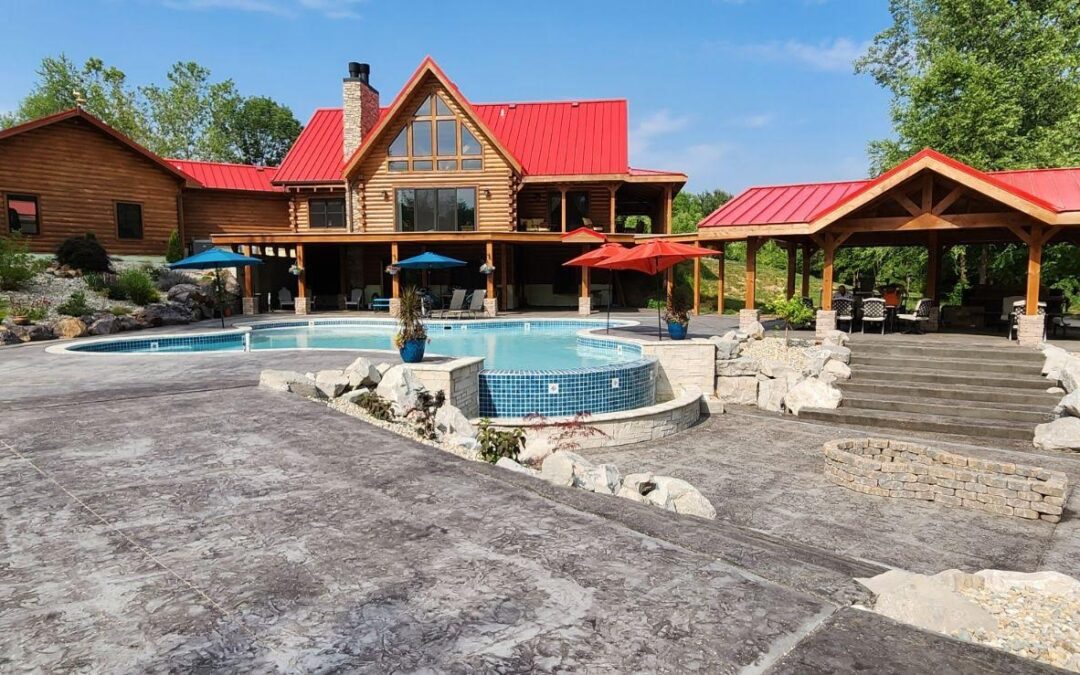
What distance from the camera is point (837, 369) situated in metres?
11.9

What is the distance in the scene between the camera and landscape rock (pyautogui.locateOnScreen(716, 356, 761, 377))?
1254 cm

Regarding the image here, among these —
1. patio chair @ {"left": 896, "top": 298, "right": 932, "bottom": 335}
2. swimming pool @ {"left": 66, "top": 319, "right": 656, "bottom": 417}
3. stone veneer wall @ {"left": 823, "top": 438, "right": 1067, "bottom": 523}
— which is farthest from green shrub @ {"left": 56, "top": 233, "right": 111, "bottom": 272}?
patio chair @ {"left": 896, "top": 298, "right": 932, "bottom": 335}

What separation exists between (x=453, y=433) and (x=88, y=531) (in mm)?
4606

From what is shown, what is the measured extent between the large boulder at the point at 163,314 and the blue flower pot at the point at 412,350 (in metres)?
12.0

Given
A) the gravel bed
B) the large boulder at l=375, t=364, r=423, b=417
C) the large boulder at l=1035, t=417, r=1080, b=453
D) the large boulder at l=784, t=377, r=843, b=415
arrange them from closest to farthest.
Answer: the gravel bed
the large boulder at l=375, t=364, r=423, b=417
the large boulder at l=1035, t=417, r=1080, b=453
the large boulder at l=784, t=377, r=843, b=415

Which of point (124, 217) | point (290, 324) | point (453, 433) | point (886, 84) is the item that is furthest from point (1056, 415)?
point (886, 84)

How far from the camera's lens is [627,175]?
23094mm

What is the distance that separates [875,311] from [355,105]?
20.7 metres

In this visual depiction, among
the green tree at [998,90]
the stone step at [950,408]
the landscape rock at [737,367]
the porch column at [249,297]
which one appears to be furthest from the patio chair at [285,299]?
the green tree at [998,90]

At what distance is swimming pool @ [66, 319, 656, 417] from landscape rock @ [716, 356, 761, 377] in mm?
1727

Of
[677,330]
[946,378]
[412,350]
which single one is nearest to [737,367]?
[677,330]

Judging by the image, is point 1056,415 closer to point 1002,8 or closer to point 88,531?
point 88,531

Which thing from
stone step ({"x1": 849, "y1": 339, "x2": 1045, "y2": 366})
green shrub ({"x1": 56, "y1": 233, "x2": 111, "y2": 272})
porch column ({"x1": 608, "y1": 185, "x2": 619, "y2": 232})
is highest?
porch column ({"x1": 608, "y1": 185, "x2": 619, "y2": 232})

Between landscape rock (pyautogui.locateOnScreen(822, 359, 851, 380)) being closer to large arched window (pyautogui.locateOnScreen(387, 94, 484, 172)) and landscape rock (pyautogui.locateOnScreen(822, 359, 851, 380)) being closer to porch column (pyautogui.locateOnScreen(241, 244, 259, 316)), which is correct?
large arched window (pyautogui.locateOnScreen(387, 94, 484, 172))
